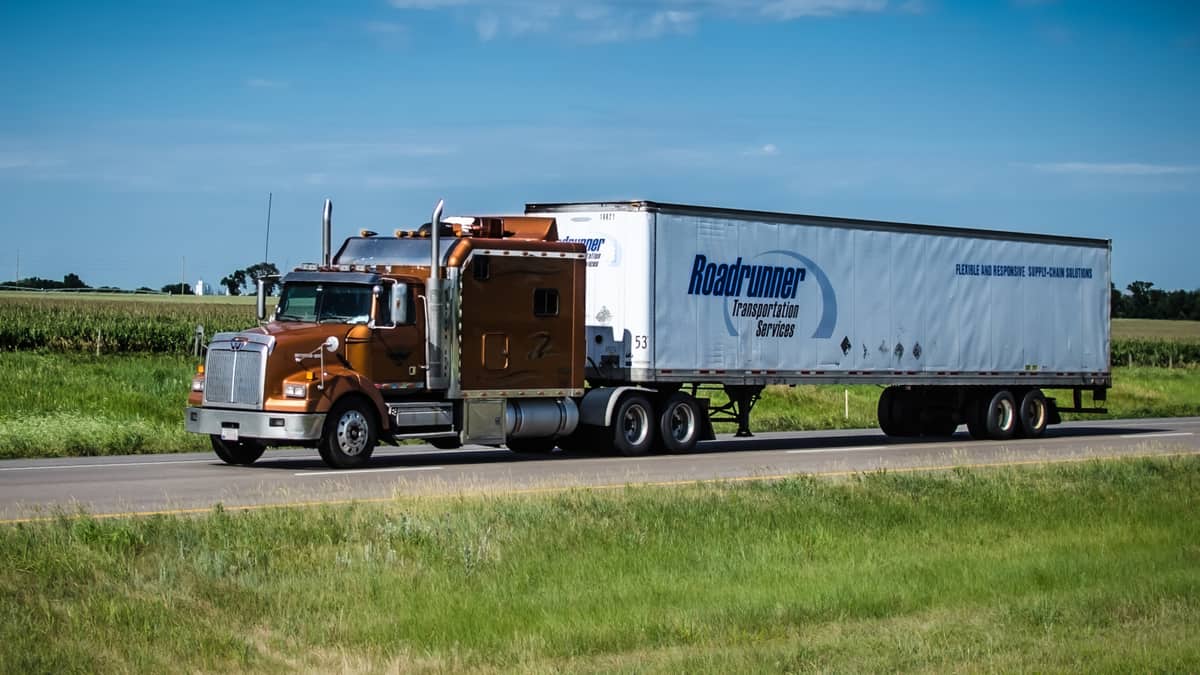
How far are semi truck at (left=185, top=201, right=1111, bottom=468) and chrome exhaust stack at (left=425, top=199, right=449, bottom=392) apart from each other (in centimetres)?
3

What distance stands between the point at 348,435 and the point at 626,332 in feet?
18.0

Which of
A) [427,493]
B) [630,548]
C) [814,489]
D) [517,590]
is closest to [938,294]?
[814,489]

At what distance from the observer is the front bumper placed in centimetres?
2094

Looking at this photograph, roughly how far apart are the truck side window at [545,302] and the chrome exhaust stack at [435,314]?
5.89ft

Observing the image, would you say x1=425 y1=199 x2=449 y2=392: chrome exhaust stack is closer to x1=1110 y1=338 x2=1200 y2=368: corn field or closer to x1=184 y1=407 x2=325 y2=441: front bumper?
x1=184 y1=407 x2=325 y2=441: front bumper

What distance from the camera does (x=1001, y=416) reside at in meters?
31.7

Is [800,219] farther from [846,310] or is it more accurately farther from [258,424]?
[258,424]

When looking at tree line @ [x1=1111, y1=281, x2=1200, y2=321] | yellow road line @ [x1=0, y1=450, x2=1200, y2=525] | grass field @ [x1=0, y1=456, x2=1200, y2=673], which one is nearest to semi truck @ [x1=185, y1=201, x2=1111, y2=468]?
yellow road line @ [x1=0, y1=450, x2=1200, y2=525]

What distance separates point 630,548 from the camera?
13.5 metres

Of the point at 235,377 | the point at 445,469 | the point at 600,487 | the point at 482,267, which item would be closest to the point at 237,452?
the point at 235,377

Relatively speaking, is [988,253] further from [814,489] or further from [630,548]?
[630,548]

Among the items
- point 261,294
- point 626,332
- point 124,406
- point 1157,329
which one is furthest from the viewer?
point 1157,329

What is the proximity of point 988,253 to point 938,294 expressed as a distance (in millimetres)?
1905

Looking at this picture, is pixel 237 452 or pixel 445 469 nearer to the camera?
pixel 445 469
